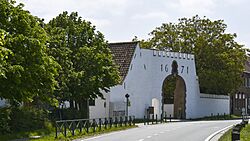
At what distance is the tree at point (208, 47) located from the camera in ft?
243

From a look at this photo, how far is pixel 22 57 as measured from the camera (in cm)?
2723

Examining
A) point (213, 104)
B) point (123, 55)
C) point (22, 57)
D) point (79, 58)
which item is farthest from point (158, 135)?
point (213, 104)

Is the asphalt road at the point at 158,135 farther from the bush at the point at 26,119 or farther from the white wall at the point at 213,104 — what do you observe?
the white wall at the point at 213,104

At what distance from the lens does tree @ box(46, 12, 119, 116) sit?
4072cm

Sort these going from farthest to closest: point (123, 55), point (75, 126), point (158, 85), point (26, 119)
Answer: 1. point (158, 85)
2. point (123, 55)
3. point (26, 119)
4. point (75, 126)

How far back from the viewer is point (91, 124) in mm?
37562

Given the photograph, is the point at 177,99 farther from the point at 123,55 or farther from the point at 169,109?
the point at 123,55

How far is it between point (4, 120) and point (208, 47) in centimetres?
4889

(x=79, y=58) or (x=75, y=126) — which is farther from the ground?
(x=79, y=58)

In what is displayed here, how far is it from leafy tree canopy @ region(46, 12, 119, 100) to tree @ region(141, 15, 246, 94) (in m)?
30.2

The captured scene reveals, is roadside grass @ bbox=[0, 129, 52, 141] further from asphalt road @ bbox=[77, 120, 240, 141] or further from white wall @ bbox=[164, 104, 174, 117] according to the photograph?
white wall @ bbox=[164, 104, 174, 117]

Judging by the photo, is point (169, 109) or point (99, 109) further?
point (169, 109)

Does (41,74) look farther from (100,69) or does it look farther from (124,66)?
(124,66)

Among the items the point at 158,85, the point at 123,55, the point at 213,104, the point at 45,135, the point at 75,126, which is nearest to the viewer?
the point at 45,135
